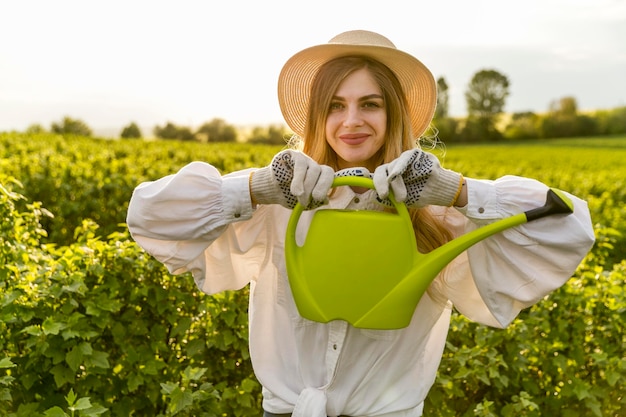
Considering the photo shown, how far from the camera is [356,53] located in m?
2.09

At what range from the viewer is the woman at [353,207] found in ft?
5.90

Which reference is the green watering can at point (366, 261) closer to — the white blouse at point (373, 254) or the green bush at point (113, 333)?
the white blouse at point (373, 254)

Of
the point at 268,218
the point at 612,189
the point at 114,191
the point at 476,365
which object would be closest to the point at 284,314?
the point at 268,218

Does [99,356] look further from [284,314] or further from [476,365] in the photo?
[476,365]

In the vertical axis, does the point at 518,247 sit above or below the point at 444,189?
below

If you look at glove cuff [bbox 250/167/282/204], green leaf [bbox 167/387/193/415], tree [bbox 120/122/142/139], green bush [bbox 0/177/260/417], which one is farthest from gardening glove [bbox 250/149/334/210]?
tree [bbox 120/122/142/139]

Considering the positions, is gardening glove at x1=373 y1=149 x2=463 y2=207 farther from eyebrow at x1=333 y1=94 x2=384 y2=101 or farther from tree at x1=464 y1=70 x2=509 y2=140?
tree at x1=464 y1=70 x2=509 y2=140

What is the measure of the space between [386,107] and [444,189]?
0.43 metres

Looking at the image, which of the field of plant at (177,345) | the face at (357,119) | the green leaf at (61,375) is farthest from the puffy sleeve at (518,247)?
the green leaf at (61,375)

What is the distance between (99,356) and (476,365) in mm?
1500

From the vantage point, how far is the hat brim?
2.08 metres

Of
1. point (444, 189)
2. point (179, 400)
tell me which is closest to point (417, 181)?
point (444, 189)

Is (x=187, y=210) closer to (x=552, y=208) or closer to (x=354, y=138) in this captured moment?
(x=354, y=138)

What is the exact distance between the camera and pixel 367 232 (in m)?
1.72
